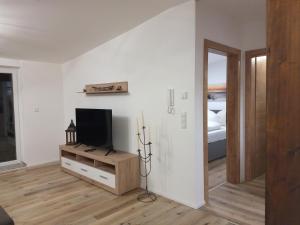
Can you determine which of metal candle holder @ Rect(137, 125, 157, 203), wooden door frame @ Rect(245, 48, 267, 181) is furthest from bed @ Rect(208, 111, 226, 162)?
metal candle holder @ Rect(137, 125, 157, 203)

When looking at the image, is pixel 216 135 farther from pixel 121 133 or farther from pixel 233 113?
pixel 121 133

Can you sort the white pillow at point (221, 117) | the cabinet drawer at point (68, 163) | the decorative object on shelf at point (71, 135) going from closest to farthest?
the cabinet drawer at point (68, 163)
the decorative object on shelf at point (71, 135)
the white pillow at point (221, 117)

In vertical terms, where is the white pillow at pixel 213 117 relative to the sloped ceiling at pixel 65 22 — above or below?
below

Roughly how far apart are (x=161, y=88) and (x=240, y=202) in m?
1.86

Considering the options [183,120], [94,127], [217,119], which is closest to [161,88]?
[183,120]

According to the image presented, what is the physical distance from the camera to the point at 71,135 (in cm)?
472

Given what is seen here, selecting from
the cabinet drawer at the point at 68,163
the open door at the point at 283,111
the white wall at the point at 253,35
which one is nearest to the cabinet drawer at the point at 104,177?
the cabinet drawer at the point at 68,163

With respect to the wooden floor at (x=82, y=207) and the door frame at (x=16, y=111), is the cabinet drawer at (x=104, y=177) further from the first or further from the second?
the door frame at (x=16, y=111)

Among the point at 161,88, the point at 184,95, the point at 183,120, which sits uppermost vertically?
the point at 161,88

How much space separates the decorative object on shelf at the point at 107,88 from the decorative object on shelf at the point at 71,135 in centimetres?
72

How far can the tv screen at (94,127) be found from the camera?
367 cm

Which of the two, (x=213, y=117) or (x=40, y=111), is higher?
(x=40, y=111)

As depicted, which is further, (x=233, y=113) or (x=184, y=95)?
(x=233, y=113)

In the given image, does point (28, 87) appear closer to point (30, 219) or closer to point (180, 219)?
point (30, 219)
